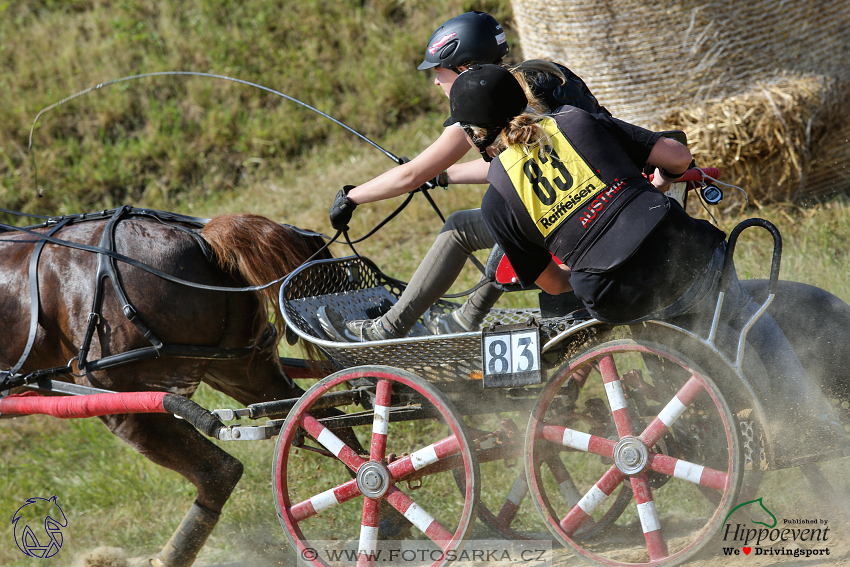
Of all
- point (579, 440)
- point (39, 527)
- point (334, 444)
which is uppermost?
point (334, 444)

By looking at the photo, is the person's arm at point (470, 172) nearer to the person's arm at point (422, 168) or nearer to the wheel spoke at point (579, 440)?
the person's arm at point (422, 168)

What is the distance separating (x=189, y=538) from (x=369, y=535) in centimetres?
128

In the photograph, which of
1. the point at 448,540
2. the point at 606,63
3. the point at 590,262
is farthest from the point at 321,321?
the point at 606,63

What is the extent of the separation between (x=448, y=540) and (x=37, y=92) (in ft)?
27.6

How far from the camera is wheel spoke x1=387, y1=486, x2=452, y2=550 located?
2.49 meters

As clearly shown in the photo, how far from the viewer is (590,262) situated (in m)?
2.32

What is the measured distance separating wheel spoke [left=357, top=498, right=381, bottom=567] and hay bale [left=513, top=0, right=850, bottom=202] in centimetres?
353

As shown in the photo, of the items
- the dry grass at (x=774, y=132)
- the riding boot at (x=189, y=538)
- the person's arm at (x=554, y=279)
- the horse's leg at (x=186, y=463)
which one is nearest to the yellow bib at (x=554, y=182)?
the person's arm at (x=554, y=279)

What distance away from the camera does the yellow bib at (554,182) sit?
90.7 inches

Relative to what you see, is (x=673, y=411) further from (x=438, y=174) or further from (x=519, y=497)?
(x=438, y=174)

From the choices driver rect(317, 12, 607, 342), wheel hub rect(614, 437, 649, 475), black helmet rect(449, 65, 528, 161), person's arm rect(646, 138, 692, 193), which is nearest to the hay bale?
driver rect(317, 12, 607, 342)

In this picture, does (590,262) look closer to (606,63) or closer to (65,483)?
(606,63)

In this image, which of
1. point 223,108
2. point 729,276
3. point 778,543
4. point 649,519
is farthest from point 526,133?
point 223,108

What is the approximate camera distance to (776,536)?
272cm
